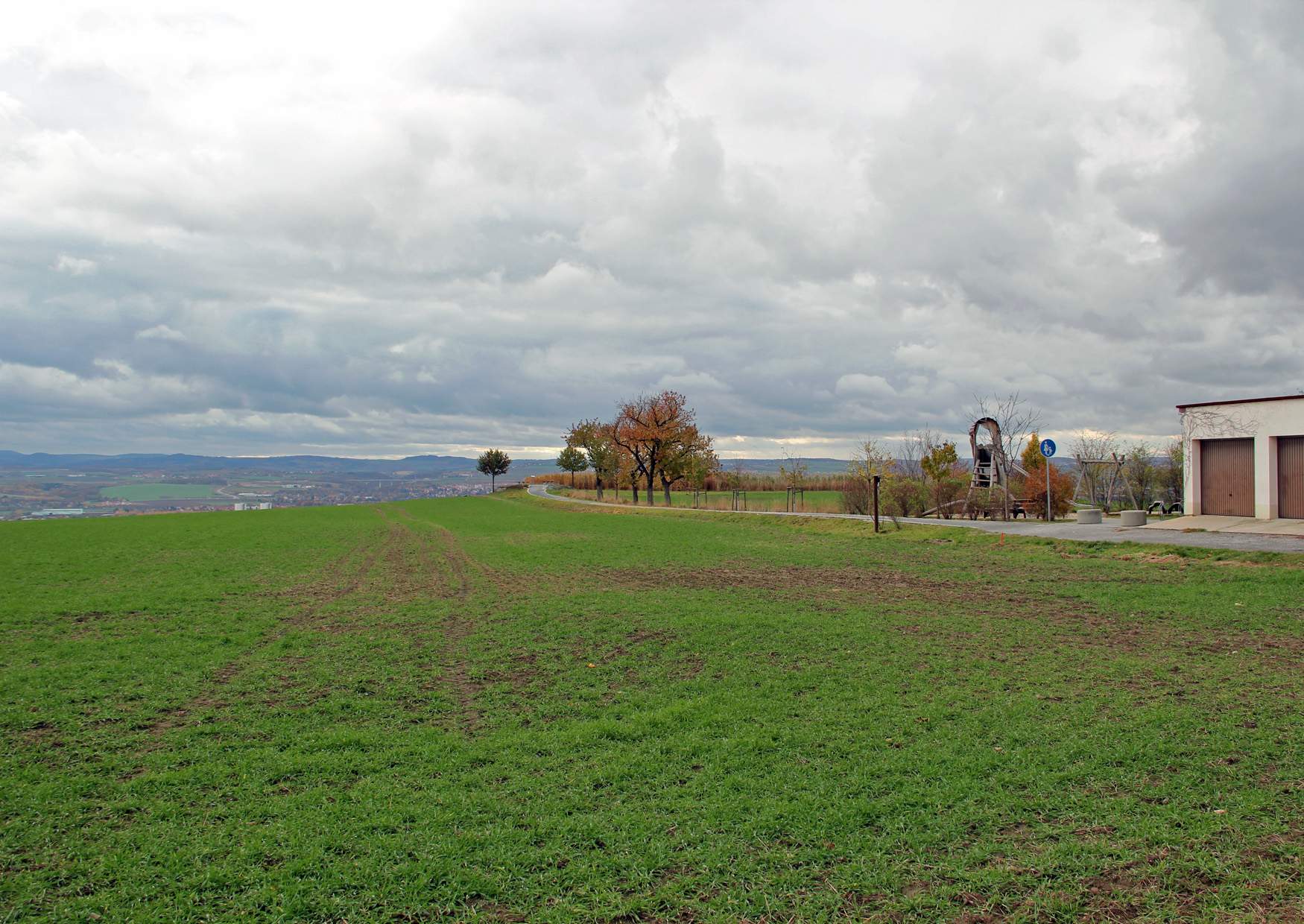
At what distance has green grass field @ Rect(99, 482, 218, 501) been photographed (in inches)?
3108

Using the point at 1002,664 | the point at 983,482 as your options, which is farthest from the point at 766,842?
the point at 983,482

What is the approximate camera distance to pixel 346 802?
193 inches

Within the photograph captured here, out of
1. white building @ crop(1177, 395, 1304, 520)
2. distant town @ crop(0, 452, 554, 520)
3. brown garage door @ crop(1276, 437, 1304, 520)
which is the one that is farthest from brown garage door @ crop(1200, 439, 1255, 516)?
distant town @ crop(0, 452, 554, 520)

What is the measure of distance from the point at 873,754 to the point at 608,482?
76.0 metres

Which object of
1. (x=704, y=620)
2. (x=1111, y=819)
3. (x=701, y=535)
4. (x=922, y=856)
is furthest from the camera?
(x=701, y=535)

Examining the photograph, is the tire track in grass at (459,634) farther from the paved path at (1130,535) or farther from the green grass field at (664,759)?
the paved path at (1130,535)

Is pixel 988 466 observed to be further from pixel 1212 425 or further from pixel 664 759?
pixel 664 759

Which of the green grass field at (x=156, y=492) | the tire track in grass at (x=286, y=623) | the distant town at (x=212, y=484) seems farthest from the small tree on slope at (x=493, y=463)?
the tire track in grass at (x=286, y=623)

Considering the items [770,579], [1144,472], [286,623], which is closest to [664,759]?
[286,623]

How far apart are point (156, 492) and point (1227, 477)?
3919 inches

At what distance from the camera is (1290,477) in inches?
845

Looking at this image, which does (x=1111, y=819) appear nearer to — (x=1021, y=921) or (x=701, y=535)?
(x=1021, y=921)

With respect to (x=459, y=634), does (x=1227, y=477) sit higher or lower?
higher

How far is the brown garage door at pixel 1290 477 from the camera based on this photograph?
2123 cm
